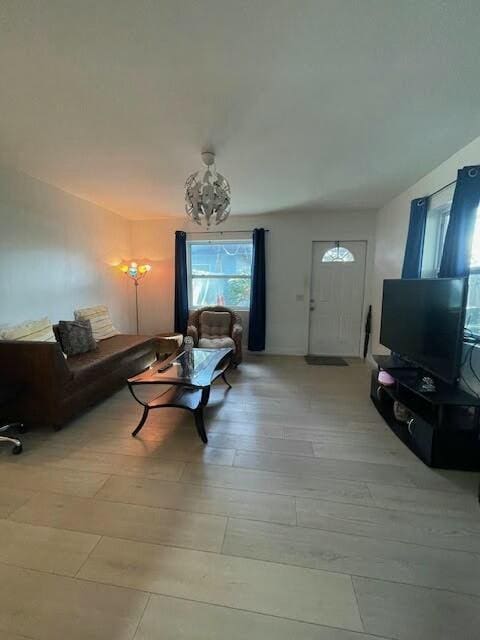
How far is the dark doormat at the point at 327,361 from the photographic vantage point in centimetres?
438

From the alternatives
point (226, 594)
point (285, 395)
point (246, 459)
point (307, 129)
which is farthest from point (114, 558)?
point (307, 129)

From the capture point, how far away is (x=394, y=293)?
9.20 ft

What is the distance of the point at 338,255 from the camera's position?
185 inches

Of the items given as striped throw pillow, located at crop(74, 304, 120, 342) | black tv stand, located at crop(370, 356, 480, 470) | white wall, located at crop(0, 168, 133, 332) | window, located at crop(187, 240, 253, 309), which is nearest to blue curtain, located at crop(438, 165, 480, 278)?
black tv stand, located at crop(370, 356, 480, 470)

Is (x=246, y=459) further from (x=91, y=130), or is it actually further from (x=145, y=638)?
(x=91, y=130)

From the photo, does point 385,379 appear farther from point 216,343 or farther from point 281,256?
point 281,256

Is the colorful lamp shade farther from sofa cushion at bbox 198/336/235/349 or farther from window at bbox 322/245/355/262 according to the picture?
window at bbox 322/245/355/262

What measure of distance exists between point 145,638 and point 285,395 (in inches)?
92.7

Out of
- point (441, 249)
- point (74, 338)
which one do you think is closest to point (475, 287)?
point (441, 249)

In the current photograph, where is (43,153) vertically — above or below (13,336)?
above

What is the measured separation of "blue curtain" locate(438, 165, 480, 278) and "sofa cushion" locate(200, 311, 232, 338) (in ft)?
9.81

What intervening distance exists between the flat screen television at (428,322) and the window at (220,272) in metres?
2.60

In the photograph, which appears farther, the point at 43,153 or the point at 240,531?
the point at 43,153

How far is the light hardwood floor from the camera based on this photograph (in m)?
1.07
